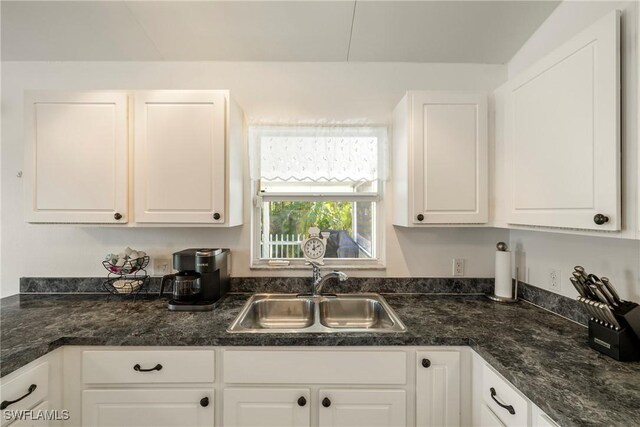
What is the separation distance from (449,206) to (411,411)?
1.06 m

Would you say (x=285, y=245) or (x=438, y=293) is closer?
(x=438, y=293)

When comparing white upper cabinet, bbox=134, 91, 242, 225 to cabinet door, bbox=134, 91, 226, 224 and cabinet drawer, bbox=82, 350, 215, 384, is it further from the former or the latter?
cabinet drawer, bbox=82, 350, 215, 384

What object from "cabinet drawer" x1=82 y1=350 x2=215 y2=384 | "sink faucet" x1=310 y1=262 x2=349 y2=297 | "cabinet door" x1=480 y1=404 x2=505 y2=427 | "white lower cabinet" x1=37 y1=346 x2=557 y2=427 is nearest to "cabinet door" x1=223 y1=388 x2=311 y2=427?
"white lower cabinet" x1=37 y1=346 x2=557 y2=427

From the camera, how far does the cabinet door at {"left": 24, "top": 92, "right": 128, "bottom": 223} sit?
5.13 ft

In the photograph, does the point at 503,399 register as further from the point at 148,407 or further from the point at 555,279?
the point at 148,407

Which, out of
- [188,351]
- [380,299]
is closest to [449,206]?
[380,299]

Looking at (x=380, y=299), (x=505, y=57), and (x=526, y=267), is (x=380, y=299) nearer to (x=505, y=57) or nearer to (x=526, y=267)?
(x=526, y=267)

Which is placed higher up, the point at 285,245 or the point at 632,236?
the point at 632,236

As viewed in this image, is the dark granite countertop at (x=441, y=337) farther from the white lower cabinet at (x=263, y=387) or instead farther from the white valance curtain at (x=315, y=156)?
the white valance curtain at (x=315, y=156)

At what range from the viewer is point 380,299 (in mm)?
1785

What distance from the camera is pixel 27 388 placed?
1.13 meters

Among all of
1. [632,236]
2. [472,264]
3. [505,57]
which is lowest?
[472,264]

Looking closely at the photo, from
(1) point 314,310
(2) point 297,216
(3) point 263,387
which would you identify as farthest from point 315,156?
(3) point 263,387

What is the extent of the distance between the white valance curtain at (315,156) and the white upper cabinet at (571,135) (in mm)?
794
